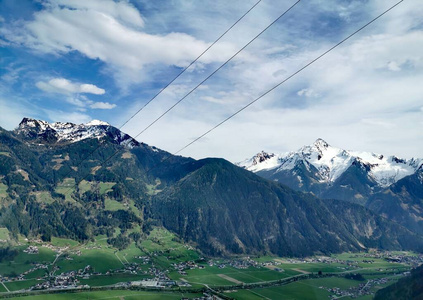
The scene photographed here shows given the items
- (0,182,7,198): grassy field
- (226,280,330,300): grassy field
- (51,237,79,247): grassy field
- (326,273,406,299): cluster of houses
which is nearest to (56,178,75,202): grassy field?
(0,182,7,198): grassy field

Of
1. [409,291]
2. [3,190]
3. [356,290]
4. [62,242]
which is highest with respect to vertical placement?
[3,190]

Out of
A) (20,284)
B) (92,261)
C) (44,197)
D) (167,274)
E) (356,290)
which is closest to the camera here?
(20,284)

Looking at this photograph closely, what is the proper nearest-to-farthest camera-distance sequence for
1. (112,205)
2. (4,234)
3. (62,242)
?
(4,234)
(62,242)
(112,205)

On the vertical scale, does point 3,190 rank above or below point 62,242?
above

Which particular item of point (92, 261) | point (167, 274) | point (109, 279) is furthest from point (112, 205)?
point (109, 279)

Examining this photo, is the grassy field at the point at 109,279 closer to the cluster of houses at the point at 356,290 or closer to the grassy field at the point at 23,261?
the grassy field at the point at 23,261

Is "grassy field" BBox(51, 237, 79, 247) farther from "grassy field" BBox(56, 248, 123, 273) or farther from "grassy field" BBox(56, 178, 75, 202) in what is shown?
"grassy field" BBox(56, 178, 75, 202)

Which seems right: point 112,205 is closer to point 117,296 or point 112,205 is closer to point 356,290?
point 117,296

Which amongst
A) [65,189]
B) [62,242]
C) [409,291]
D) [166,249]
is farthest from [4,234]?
[409,291]

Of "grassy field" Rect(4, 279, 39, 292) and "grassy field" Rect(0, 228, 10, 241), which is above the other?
"grassy field" Rect(0, 228, 10, 241)

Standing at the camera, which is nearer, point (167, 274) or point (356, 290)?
point (356, 290)

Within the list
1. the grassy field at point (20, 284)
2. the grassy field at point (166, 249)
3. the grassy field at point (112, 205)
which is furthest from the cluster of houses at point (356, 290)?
the grassy field at point (112, 205)

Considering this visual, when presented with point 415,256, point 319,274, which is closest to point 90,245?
point 319,274
